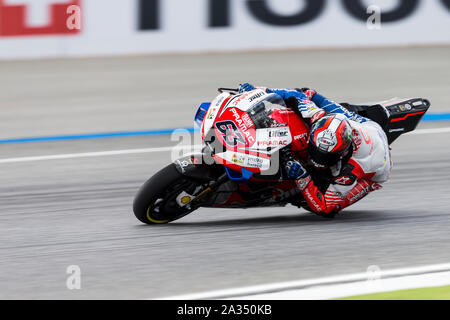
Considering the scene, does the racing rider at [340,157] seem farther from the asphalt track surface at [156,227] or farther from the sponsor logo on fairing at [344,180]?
the asphalt track surface at [156,227]

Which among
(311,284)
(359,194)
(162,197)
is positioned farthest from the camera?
(359,194)

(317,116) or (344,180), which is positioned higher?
(317,116)

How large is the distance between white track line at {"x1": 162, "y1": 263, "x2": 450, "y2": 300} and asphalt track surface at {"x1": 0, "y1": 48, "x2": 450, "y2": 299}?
12 centimetres

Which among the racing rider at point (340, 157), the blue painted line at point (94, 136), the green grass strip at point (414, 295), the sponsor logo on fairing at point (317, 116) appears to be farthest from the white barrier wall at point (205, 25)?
the green grass strip at point (414, 295)

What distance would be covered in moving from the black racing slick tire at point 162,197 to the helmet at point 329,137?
0.93 meters

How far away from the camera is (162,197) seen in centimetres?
641

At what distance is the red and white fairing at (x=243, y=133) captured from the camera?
6102 mm

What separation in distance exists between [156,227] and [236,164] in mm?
969

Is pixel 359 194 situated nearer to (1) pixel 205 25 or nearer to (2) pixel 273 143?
(2) pixel 273 143

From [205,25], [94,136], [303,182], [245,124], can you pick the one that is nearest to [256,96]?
[245,124]
